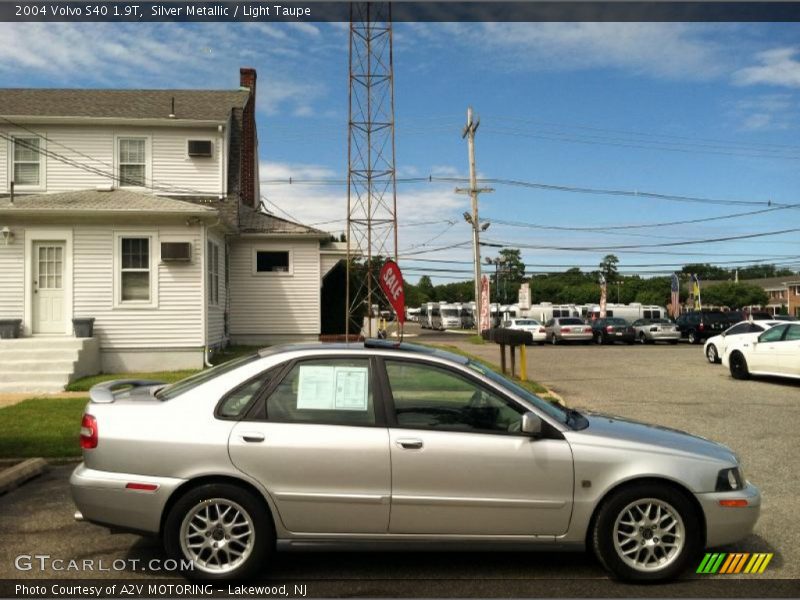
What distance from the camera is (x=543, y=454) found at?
4.77 m

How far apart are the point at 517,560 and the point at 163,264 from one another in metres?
14.3

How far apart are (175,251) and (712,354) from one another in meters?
15.9

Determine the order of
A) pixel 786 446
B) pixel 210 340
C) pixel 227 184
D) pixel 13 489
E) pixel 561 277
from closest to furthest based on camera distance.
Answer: pixel 13 489, pixel 786 446, pixel 210 340, pixel 227 184, pixel 561 277

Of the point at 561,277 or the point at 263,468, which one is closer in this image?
the point at 263,468

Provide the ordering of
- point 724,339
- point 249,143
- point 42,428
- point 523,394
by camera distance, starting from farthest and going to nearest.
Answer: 1. point 249,143
2. point 724,339
3. point 42,428
4. point 523,394

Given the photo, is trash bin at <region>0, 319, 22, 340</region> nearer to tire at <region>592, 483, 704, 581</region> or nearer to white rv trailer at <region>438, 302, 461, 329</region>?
tire at <region>592, 483, 704, 581</region>

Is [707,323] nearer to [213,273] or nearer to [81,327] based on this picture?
[213,273]

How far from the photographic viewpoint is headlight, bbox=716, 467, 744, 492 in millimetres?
4863

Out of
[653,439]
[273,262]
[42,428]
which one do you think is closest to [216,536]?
[653,439]

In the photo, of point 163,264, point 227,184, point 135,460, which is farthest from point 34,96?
point 135,460

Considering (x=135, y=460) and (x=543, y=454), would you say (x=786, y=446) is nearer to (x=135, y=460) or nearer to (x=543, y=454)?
(x=543, y=454)

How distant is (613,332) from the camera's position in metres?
38.5

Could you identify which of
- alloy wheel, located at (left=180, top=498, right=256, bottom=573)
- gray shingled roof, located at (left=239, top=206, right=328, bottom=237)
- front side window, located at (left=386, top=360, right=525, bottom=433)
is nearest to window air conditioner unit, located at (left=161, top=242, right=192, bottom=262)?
gray shingled roof, located at (left=239, top=206, right=328, bottom=237)

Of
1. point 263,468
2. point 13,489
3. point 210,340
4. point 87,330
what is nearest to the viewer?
point 263,468
